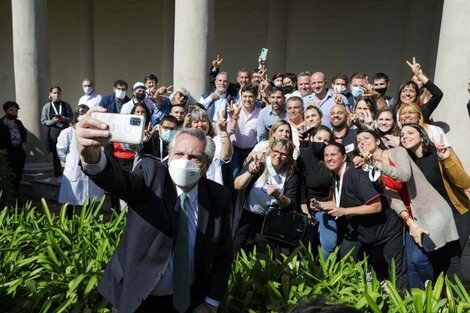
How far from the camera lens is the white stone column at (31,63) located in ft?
30.1

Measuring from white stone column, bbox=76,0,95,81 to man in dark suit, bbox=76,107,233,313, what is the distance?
48.0 feet

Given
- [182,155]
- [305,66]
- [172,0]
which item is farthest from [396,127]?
[172,0]

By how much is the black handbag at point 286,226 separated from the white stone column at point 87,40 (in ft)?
43.2

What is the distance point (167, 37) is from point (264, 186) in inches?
409

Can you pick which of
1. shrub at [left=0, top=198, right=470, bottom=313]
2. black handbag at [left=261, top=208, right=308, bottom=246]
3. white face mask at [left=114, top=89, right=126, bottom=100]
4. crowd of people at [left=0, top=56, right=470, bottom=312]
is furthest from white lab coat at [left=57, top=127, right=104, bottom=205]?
black handbag at [left=261, top=208, right=308, bottom=246]

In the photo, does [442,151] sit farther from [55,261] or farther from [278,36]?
[278,36]

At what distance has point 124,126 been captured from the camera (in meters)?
2.02

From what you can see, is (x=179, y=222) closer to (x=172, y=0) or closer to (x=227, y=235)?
(x=227, y=235)

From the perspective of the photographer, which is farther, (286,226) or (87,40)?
(87,40)

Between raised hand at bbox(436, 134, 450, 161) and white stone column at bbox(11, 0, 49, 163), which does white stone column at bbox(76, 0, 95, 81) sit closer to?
white stone column at bbox(11, 0, 49, 163)

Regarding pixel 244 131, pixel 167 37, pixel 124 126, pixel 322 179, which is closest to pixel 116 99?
pixel 244 131

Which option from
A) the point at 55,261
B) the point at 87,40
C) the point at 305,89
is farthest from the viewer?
the point at 87,40

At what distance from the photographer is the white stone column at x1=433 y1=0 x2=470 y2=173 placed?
5.59 metres

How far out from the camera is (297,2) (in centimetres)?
1222
